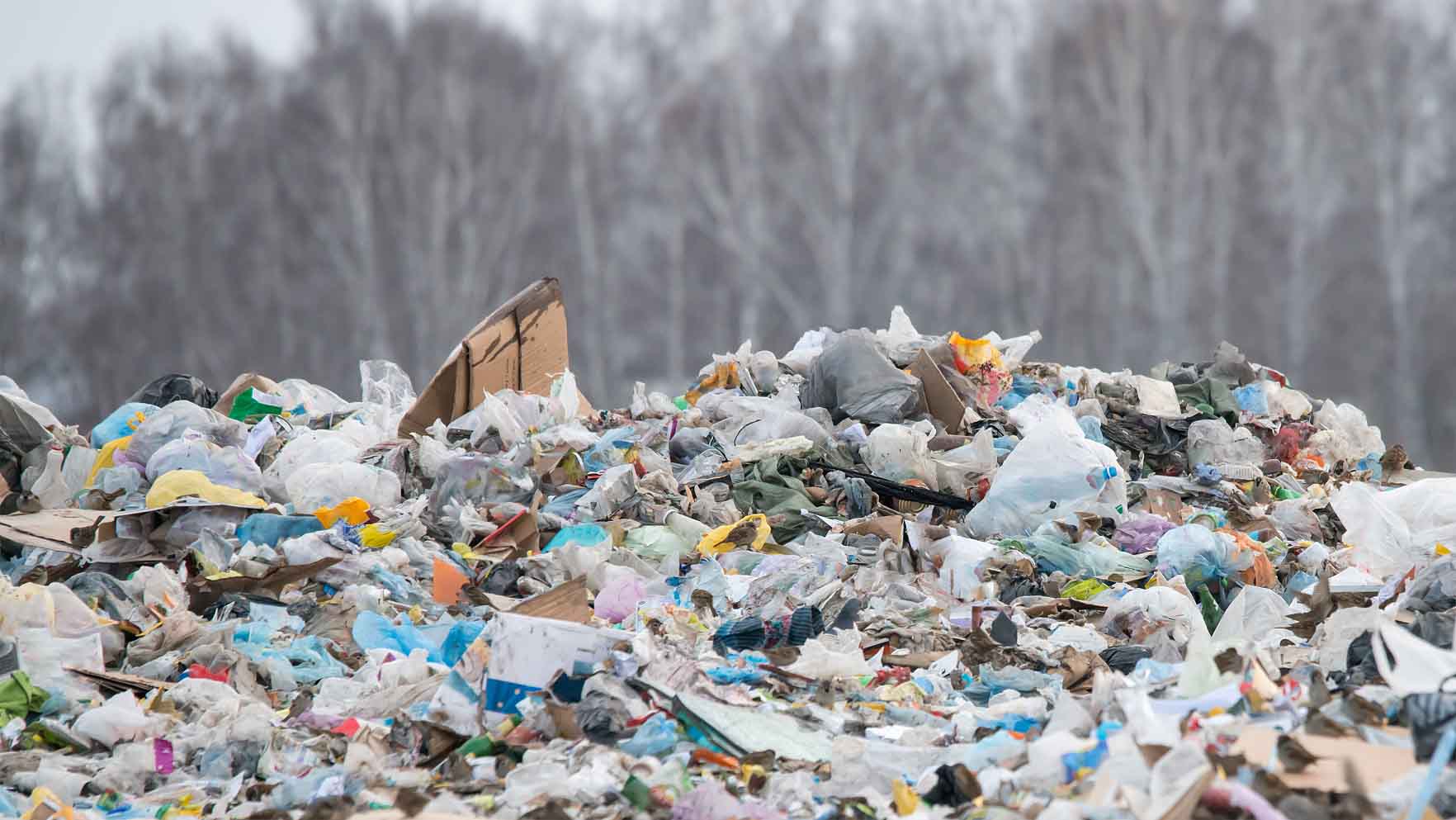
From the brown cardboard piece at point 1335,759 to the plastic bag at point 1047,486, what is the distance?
281 centimetres

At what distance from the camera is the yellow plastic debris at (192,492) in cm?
604

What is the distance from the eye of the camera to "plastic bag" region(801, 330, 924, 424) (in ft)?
22.8

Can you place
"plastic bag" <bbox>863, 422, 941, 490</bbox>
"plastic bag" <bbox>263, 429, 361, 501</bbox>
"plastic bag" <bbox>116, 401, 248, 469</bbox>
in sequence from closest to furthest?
"plastic bag" <bbox>863, 422, 941, 490</bbox> < "plastic bag" <bbox>263, 429, 361, 501</bbox> < "plastic bag" <bbox>116, 401, 248, 469</bbox>

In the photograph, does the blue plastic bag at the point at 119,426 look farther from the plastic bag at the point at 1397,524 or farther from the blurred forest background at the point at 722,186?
the blurred forest background at the point at 722,186

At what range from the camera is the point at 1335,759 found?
9.87ft

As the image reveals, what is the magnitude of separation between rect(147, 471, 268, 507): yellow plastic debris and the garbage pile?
2 centimetres

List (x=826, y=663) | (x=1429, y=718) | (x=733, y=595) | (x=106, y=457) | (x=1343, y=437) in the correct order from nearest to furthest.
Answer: (x=1429, y=718) → (x=826, y=663) → (x=733, y=595) → (x=106, y=457) → (x=1343, y=437)

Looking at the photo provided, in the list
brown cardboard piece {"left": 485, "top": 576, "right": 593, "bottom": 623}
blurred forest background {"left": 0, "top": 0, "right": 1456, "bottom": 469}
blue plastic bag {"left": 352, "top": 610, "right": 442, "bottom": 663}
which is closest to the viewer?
brown cardboard piece {"left": 485, "top": 576, "right": 593, "bottom": 623}

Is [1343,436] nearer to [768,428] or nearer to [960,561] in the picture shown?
[768,428]

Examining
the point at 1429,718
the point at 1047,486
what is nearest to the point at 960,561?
the point at 1047,486

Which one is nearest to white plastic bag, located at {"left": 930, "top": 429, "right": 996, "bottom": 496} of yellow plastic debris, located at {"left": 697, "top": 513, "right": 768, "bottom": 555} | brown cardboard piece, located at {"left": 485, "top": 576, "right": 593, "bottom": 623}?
yellow plastic debris, located at {"left": 697, "top": 513, "right": 768, "bottom": 555}

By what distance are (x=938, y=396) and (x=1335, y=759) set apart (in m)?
4.16

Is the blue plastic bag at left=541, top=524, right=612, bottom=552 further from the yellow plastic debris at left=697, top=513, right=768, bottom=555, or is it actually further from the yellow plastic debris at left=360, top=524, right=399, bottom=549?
the yellow plastic debris at left=360, top=524, right=399, bottom=549

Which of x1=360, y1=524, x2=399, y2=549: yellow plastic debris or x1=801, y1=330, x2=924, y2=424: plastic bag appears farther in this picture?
x1=801, y1=330, x2=924, y2=424: plastic bag
